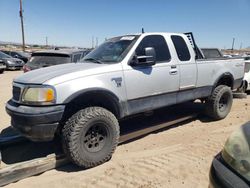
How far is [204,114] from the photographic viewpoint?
6695mm

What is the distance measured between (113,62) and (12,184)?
2315 mm

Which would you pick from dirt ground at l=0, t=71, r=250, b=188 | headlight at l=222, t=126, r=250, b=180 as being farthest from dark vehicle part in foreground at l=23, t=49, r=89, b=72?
headlight at l=222, t=126, r=250, b=180

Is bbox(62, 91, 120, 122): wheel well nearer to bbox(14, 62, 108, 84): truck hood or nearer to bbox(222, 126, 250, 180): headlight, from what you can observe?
bbox(14, 62, 108, 84): truck hood

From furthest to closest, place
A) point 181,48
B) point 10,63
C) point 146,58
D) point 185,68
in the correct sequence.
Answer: point 10,63
point 181,48
point 185,68
point 146,58

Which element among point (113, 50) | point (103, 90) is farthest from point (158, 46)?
point (103, 90)

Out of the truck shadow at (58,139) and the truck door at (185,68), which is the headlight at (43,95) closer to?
the truck shadow at (58,139)

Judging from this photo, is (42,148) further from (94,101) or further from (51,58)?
(51,58)

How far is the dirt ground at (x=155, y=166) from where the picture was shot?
3.66 meters

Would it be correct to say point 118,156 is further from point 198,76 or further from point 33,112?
point 198,76

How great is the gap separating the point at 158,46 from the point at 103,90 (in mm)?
1692

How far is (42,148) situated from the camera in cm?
476

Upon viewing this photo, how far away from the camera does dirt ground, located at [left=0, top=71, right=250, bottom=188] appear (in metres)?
3.66

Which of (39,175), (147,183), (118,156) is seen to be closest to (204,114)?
(118,156)

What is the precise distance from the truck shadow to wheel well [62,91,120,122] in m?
0.77
